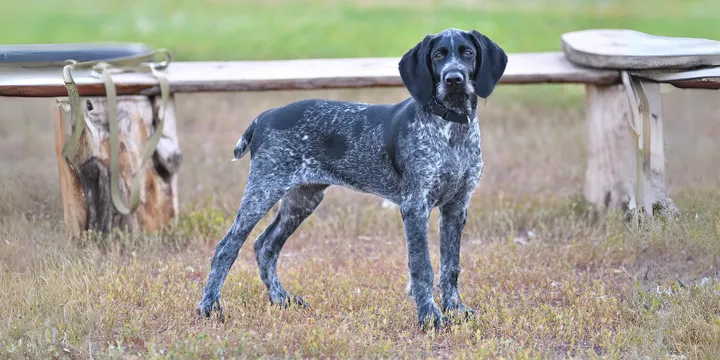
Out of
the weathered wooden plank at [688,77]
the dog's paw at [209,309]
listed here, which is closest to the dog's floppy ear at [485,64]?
the weathered wooden plank at [688,77]

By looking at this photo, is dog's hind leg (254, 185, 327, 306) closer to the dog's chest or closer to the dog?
the dog

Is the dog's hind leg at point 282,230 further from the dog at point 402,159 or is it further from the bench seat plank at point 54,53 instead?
the bench seat plank at point 54,53

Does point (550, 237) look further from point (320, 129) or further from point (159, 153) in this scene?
point (159, 153)

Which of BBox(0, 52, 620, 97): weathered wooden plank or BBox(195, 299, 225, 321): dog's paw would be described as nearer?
BBox(195, 299, 225, 321): dog's paw

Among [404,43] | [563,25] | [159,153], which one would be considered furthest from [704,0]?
[159,153]

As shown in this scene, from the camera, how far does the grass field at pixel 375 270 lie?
5.37 m

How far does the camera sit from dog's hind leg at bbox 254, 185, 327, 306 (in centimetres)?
626

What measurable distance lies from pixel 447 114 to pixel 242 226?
4.98ft

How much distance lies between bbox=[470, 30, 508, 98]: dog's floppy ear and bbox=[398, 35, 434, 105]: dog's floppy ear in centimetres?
27

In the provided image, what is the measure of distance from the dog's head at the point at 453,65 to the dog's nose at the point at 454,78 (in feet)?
0.23

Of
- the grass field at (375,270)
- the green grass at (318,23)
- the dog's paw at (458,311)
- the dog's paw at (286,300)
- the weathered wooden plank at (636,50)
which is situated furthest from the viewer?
the green grass at (318,23)

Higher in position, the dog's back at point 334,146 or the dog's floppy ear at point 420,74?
the dog's floppy ear at point 420,74

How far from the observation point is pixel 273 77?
772 centimetres

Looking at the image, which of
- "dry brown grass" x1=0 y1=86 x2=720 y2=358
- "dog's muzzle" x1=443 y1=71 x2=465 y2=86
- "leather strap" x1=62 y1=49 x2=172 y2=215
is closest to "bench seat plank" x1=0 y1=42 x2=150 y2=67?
"leather strap" x1=62 y1=49 x2=172 y2=215
